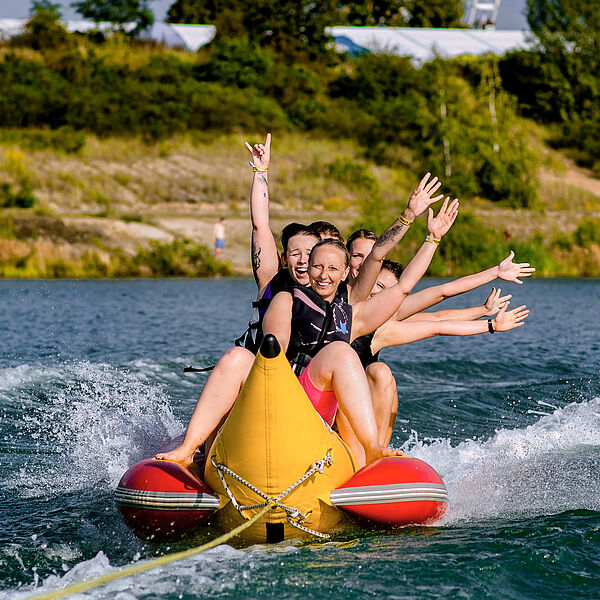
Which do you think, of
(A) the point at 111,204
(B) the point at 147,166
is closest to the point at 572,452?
(A) the point at 111,204

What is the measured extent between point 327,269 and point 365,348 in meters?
0.92

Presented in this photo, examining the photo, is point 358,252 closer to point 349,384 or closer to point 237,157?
point 349,384

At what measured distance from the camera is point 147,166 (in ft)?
81.6

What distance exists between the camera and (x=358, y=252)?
477 centimetres

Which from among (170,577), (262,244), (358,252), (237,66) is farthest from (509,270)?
(237,66)

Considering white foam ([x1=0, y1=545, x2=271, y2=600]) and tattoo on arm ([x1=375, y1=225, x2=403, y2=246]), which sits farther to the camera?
tattoo on arm ([x1=375, y1=225, x2=403, y2=246])

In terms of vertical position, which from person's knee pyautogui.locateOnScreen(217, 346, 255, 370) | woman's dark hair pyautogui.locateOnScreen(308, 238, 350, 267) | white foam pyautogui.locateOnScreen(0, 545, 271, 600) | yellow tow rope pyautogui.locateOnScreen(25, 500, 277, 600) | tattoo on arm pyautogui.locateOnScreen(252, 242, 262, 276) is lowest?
→ white foam pyautogui.locateOnScreen(0, 545, 271, 600)

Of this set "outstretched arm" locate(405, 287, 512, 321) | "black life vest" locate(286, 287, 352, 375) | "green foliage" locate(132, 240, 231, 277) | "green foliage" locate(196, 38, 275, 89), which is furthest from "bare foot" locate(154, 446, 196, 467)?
"green foliage" locate(196, 38, 275, 89)

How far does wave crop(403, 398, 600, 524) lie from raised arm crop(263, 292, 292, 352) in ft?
3.63

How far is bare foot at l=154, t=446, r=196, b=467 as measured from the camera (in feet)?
12.8

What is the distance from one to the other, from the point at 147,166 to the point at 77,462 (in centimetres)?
2039

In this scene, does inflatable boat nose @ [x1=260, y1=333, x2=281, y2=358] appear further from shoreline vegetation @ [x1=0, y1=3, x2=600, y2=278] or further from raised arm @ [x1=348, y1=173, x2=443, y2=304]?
shoreline vegetation @ [x1=0, y1=3, x2=600, y2=278]

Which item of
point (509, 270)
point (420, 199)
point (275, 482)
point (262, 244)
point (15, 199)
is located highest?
point (15, 199)

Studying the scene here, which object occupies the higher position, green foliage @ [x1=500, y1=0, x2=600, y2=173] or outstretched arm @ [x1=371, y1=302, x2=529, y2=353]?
green foliage @ [x1=500, y1=0, x2=600, y2=173]
